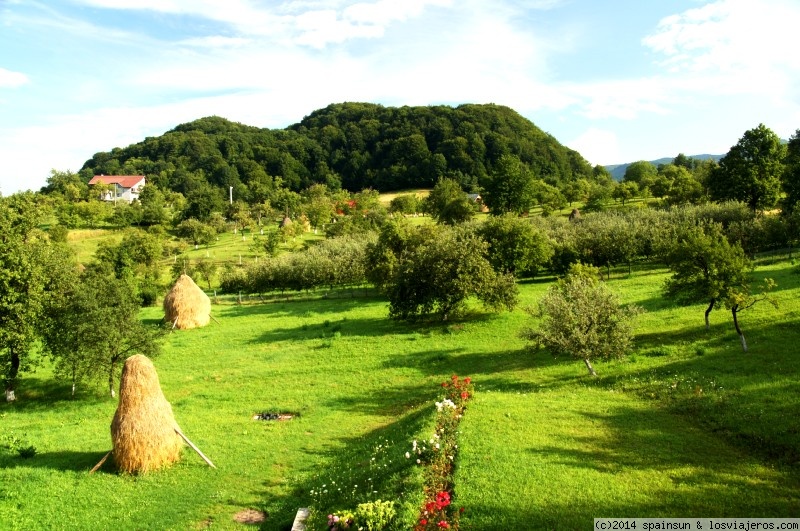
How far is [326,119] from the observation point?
193500 millimetres

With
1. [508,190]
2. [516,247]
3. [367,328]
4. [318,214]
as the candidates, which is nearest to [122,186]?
[318,214]

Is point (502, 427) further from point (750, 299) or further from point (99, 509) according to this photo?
point (750, 299)

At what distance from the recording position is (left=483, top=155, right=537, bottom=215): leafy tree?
7250 centimetres

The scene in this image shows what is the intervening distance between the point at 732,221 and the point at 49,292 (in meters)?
52.3

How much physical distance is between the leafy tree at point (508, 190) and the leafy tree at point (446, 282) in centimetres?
3936

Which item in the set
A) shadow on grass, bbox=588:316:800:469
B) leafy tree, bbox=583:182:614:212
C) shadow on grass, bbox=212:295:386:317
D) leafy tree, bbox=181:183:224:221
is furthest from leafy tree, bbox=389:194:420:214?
shadow on grass, bbox=588:316:800:469

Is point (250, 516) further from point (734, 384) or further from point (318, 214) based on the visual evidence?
point (318, 214)

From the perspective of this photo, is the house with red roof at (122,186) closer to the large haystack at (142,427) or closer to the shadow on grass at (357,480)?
the large haystack at (142,427)

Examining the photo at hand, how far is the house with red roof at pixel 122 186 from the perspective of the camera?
12925 cm

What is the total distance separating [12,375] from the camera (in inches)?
987

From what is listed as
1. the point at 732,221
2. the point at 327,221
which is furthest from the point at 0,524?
the point at 327,221

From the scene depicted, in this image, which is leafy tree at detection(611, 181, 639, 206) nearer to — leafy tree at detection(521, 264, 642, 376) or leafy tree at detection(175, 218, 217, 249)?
leafy tree at detection(521, 264, 642, 376)

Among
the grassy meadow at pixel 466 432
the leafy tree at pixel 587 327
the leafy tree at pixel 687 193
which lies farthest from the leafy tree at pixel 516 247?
the leafy tree at pixel 687 193

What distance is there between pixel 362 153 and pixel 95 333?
145993 mm
